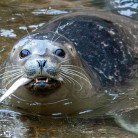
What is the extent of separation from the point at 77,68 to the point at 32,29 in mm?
2551

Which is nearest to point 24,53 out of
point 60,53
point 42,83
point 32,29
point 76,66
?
point 60,53

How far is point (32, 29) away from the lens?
7.65 metres

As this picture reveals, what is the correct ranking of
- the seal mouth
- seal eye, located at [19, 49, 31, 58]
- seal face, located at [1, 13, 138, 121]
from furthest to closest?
1. seal eye, located at [19, 49, 31, 58]
2. seal face, located at [1, 13, 138, 121]
3. the seal mouth

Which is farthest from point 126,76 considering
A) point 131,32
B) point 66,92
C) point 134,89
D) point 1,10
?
point 1,10

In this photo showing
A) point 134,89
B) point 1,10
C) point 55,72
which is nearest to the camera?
point 55,72

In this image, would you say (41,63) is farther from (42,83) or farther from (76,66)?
(76,66)

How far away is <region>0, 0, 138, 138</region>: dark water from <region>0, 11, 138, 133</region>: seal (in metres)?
0.19

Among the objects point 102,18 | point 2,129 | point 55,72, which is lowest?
point 2,129

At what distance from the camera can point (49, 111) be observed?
5.07 meters

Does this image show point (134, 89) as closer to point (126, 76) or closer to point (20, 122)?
point (126, 76)

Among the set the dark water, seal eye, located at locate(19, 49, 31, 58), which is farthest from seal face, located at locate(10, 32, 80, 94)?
the dark water

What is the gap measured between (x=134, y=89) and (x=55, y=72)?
153 cm

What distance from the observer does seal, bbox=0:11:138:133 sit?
15.4 ft

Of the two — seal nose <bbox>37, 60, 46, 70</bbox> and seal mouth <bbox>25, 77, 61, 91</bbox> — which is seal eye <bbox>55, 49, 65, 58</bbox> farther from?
seal nose <bbox>37, 60, 46, 70</bbox>
